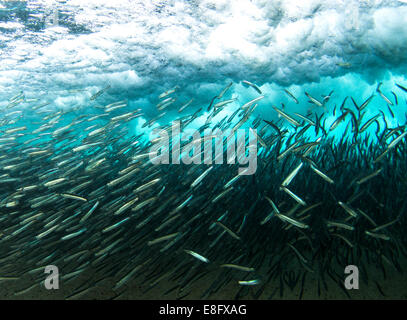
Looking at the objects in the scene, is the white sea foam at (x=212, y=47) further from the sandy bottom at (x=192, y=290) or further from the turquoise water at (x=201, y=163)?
the sandy bottom at (x=192, y=290)

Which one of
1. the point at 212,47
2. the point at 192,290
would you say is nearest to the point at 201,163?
the point at 192,290

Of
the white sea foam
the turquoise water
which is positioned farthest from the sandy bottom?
the white sea foam

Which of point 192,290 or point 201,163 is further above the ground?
point 201,163

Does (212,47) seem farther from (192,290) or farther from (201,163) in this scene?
(192,290)

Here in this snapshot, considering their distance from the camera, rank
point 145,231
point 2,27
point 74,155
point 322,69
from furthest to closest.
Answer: point 322,69 < point 2,27 < point 74,155 < point 145,231

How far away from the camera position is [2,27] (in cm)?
971

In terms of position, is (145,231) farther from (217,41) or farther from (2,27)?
(2,27)

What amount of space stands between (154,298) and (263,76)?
34.6 feet

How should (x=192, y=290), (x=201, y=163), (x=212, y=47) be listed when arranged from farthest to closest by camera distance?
(x=212, y=47) → (x=201, y=163) → (x=192, y=290)

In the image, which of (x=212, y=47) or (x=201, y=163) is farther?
(x=212, y=47)

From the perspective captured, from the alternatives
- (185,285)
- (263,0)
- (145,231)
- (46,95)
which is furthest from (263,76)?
(46,95)

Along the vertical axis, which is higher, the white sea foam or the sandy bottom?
the white sea foam

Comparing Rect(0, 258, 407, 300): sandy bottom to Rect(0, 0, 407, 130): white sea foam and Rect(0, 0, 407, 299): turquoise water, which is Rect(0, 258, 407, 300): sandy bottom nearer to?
Rect(0, 0, 407, 299): turquoise water
